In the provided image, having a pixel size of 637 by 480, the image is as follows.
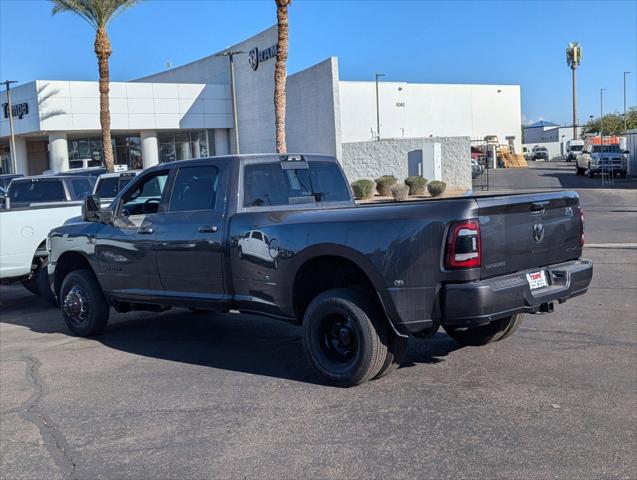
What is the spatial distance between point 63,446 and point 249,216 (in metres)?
2.60

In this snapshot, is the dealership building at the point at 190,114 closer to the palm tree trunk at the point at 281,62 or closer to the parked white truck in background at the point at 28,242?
the palm tree trunk at the point at 281,62

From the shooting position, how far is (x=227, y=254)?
272 inches

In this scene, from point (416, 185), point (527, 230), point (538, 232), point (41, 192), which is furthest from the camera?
point (416, 185)

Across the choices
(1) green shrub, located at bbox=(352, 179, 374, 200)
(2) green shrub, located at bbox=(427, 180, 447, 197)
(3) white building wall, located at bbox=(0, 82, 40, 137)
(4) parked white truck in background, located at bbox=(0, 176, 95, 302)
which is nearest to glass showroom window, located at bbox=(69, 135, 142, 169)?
(3) white building wall, located at bbox=(0, 82, 40, 137)

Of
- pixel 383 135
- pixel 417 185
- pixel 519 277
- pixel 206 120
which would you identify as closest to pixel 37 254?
pixel 519 277

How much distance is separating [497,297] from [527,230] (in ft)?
2.33

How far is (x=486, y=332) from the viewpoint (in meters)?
7.30

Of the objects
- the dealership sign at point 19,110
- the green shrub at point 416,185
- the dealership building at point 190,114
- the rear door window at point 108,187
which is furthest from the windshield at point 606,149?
the rear door window at point 108,187

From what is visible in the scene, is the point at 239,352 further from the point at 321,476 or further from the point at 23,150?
the point at 23,150

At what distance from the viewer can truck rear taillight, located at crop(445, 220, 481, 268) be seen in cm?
539

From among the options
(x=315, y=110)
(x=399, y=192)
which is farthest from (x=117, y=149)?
(x=399, y=192)

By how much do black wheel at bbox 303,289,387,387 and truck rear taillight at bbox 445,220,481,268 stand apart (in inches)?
34.5

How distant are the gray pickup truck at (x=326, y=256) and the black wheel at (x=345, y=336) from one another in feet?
0.04

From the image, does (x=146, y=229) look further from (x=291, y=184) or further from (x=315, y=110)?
(x=315, y=110)
